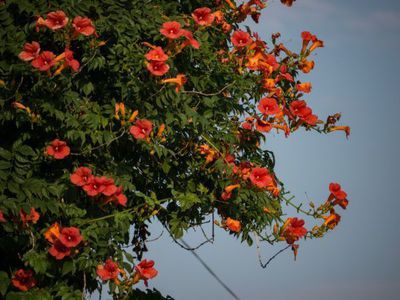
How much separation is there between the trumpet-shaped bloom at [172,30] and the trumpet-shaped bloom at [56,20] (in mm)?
873

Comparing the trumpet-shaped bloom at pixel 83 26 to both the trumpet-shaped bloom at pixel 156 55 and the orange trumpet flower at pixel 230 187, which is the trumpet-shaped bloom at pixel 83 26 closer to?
the trumpet-shaped bloom at pixel 156 55

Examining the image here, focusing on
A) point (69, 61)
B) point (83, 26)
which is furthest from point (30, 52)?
point (83, 26)

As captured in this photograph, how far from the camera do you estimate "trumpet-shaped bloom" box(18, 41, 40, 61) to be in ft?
17.6

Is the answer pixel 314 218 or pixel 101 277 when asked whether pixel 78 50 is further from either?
pixel 314 218

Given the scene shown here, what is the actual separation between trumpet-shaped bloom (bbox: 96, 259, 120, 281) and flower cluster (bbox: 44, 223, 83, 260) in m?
0.30

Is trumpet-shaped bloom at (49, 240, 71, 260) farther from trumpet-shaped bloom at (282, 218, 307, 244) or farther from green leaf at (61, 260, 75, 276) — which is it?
trumpet-shaped bloom at (282, 218, 307, 244)

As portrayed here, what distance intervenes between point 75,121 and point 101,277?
1427 mm

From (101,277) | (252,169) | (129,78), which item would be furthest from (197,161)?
(101,277)

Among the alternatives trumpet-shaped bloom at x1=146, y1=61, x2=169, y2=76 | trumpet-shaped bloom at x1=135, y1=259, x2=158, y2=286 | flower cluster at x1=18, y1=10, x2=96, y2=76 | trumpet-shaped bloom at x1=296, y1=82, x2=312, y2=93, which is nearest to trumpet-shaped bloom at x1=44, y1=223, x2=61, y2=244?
trumpet-shaped bloom at x1=135, y1=259, x2=158, y2=286

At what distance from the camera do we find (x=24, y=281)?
220 inches

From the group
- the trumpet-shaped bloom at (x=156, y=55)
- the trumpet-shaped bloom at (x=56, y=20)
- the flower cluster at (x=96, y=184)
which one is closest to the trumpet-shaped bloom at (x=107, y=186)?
the flower cluster at (x=96, y=184)

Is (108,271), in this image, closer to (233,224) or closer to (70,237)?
(70,237)

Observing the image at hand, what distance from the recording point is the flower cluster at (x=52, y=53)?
17.4 feet

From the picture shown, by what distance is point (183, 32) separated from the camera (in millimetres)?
5539
